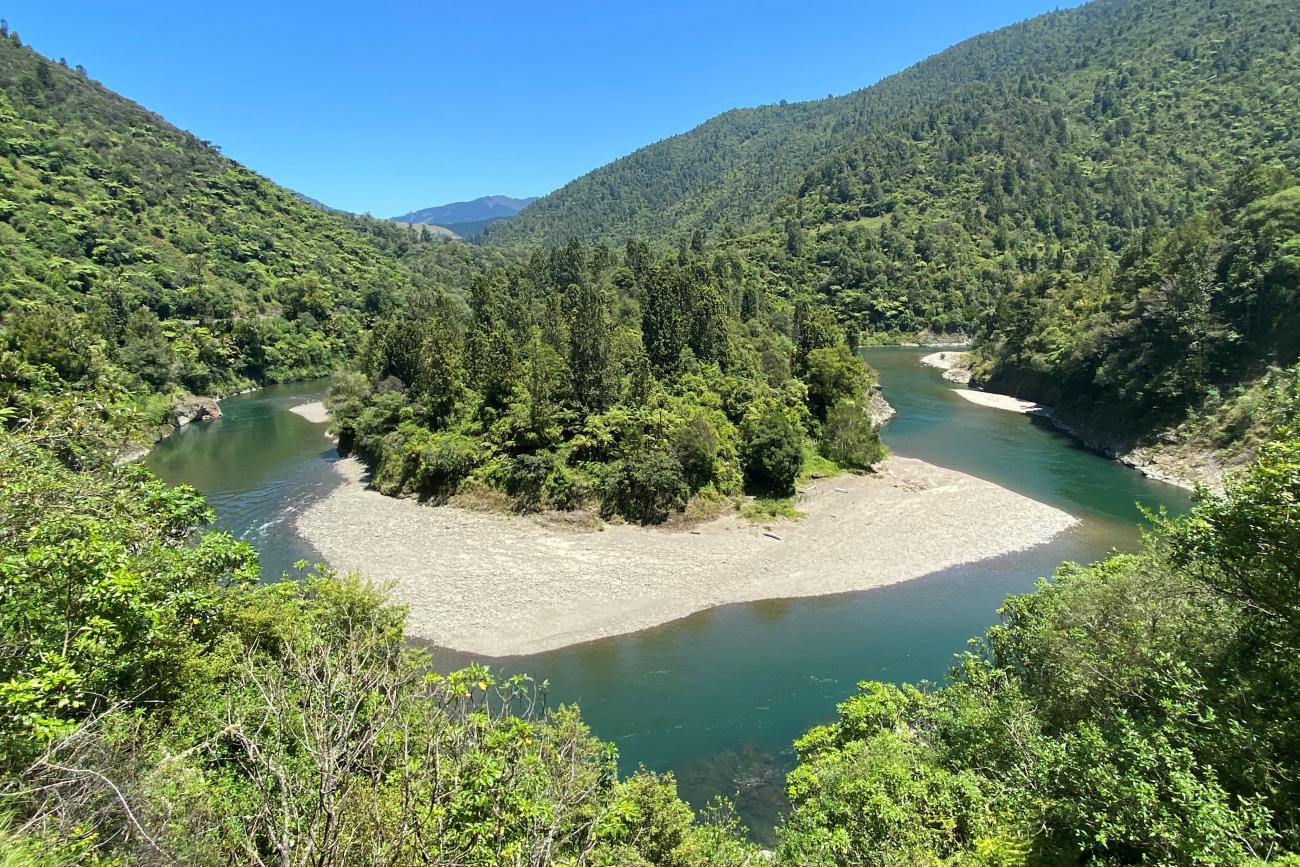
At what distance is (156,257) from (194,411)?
52421 mm

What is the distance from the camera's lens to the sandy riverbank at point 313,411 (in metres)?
73.9

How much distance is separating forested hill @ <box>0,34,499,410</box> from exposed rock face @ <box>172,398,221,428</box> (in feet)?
10.3

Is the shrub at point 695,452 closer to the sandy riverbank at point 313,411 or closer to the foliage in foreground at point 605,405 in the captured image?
the foliage in foreground at point 605,405

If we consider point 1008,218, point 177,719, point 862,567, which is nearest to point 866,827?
point 177,719

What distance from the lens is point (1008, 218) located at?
158125 millimetres

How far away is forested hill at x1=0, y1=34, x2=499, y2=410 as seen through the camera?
73625mm

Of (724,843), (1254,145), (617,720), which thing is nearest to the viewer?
(724,843)

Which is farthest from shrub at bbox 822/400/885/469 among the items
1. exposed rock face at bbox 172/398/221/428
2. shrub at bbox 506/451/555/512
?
exposed rock face at bbox 172/398/221/428

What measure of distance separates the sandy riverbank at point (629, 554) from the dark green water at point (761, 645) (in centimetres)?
148

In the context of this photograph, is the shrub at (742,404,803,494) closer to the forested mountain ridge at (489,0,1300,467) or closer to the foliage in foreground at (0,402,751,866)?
the foliage in foreground at (0,402,751,866)

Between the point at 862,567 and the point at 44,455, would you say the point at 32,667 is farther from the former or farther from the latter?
the point at 862,567

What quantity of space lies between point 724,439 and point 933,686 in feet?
79.5

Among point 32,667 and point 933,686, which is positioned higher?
point 32,667

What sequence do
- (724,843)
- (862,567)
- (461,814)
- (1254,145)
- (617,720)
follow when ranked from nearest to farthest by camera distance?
(461,814) < (724,843) < (617,720) < (862,567) < (1254,145)
